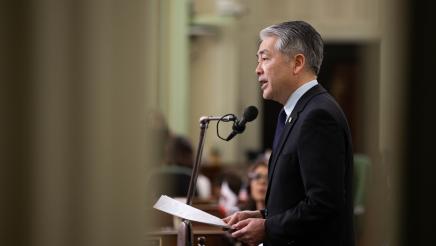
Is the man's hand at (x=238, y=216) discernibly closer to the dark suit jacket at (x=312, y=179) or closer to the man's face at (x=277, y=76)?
the dark suit jacket at (x=312, y=179)

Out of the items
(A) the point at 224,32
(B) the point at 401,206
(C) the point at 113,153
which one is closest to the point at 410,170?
(B) the point at 401,206

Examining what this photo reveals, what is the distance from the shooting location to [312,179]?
2.69m

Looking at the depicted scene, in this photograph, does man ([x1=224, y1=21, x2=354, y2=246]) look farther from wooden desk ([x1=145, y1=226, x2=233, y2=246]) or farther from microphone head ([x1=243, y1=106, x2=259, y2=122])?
wooden desk ([x1=145, y1=226, x2=233, y2=246])

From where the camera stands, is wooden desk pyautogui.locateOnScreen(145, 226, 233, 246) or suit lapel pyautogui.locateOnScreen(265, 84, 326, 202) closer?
suit lapel pyautogui.locateOnScreen(265, 84, 326, 202)

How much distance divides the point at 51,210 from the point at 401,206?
0.53 metres

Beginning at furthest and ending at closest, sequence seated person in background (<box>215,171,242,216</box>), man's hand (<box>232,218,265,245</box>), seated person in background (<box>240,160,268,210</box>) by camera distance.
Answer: seated person in background (<box>215,171,242,216</box>) < seated person in background (<box>240,160,268,210</box>) < man's hand (<box>232,218,265,245</box>)

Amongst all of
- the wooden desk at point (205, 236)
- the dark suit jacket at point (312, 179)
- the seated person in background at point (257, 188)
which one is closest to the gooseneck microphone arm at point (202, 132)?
the dark suit jacket at point (312, 179)

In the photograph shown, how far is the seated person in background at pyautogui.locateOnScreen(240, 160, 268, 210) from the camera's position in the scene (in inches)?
206

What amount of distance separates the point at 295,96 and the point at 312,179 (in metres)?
0.34

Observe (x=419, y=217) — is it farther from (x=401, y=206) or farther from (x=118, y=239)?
(x=118, y=239)

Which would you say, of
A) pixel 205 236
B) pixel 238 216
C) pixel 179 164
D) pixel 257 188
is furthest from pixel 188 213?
pixel 179 164

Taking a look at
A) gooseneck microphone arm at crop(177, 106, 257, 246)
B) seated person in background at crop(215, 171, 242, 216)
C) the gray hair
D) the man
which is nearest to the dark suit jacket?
the man

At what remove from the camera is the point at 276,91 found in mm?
2941

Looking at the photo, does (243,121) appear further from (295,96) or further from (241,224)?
(241,224)
